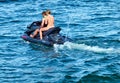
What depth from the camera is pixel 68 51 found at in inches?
810

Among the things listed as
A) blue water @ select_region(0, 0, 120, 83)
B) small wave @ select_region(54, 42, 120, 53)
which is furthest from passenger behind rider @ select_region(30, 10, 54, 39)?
small wave @ select_region(54, 42, 120, 53)

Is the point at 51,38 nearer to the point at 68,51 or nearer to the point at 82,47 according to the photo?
the point at 68,51

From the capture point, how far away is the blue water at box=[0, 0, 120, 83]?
17484mm

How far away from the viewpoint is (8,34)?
24906 millimetres

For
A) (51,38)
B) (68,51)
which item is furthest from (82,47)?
(51,38)

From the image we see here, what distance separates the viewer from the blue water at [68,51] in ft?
57.4

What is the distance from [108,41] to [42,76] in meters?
5.90

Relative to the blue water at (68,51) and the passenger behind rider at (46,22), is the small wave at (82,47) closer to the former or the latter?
the blue water at (68,51)

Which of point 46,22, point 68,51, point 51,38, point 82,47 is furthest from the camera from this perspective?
point 46,22

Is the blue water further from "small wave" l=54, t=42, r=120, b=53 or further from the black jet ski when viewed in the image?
the black jet ski

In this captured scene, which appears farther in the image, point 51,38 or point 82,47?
point 51,38

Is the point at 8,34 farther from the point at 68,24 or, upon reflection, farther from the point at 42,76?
the point at 42,76

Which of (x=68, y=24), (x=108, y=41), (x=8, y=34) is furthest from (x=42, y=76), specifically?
(x=68, y=24)

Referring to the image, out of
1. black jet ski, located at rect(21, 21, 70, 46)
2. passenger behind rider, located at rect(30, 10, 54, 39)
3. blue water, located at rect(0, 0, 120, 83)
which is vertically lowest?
blue water, located at rect(0, 0, 120, 83)
